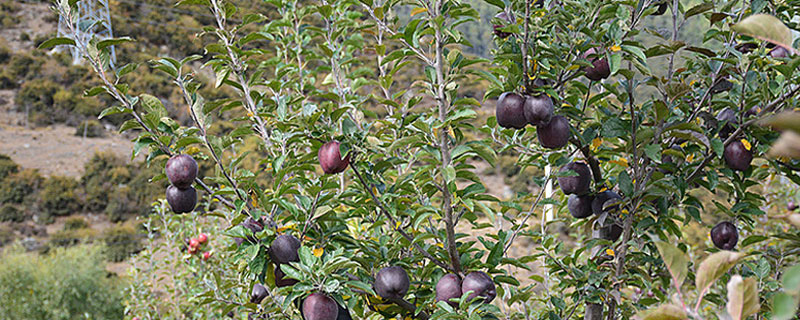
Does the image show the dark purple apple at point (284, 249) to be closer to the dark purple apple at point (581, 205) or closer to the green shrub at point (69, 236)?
the dark purple apple at point (581, 205)

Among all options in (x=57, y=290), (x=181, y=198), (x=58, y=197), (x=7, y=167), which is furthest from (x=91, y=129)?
(x=181, y=198)

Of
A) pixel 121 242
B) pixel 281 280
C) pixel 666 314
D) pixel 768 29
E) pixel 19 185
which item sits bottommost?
pixel 19 185

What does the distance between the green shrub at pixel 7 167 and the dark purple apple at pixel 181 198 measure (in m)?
12.1

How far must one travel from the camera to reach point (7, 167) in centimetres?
1073

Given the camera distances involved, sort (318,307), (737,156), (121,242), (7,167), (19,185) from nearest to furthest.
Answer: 1. (318,307)
2. (737,156)
3. (121,242)
4. (19,185)
5. (7,167)

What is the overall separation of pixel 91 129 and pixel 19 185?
2283 millimetres

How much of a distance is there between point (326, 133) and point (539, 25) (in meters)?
0.44

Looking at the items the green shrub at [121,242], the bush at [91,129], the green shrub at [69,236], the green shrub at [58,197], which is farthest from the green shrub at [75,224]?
the bush at [91,129]

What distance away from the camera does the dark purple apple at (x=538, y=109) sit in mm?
942

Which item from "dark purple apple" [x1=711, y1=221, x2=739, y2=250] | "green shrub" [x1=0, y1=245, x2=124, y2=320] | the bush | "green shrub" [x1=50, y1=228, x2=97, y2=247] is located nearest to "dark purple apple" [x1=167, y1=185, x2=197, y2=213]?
"dark purple apple" [x1=711, y1=221, x2=739, y2=250]

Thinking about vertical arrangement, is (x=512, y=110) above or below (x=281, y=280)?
above

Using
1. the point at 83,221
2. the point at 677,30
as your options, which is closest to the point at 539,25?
the point at 677,30

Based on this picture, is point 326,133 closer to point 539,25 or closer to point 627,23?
point 539,25

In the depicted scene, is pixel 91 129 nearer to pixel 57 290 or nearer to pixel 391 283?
pixel 57 290
